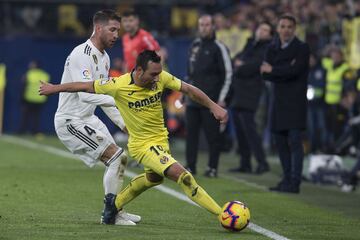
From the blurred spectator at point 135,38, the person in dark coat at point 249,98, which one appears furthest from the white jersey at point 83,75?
the person in dark coat at point 249,98

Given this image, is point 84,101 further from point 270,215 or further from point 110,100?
point 270,215

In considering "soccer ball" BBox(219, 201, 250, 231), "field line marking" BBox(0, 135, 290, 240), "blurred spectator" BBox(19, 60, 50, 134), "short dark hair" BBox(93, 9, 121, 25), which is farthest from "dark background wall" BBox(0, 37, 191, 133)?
"soccer ball" BBox(219, 201, 250, 231)

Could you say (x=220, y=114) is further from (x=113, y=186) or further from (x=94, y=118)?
(x=94, y=118)

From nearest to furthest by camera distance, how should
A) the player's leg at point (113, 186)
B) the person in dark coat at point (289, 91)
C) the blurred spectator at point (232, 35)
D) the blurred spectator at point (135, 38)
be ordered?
the player's leg at point (113, 186) < the person in dark coat at point (289, 91) < the blurred spectator at point (135, 38) < the blurred spectator at point (232, 35)

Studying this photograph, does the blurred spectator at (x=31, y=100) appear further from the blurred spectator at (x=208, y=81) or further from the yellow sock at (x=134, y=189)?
the yellow sock at (x=134, y=189)

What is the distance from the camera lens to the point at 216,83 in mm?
15742

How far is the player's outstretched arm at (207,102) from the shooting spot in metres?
9.75

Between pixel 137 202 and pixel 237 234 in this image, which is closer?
pixel 237 234

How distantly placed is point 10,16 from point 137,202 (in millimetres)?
18928

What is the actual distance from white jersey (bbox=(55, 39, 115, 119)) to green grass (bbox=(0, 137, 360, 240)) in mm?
1030

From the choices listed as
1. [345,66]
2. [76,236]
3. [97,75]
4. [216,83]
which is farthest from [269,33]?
[76,236]

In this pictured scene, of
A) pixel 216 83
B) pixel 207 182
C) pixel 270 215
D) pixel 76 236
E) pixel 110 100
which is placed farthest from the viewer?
pixel 216 83

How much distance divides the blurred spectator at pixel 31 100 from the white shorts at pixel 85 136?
1673cm

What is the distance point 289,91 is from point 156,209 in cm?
317
